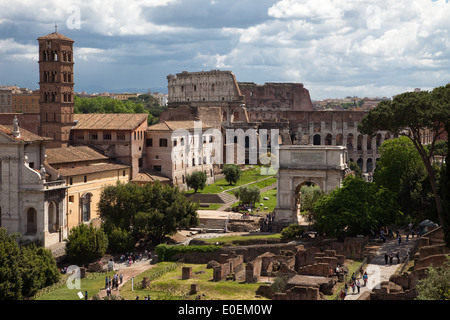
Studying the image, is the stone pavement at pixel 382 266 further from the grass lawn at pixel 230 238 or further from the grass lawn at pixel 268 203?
the grass lawn at pixel 268 203

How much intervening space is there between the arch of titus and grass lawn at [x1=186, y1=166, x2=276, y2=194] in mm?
16516

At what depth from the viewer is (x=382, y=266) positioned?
3794 centimetres

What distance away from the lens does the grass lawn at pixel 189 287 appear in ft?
117

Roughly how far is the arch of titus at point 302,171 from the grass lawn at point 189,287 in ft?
45.6

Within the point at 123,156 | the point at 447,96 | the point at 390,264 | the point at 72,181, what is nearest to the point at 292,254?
the point at 390,264

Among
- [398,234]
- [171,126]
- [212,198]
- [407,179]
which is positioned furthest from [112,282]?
[171,126]

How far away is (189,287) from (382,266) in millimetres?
11362

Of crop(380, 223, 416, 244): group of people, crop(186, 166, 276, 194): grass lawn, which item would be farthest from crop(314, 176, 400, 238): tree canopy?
crop(186, 166, 276, 194): grass lawn

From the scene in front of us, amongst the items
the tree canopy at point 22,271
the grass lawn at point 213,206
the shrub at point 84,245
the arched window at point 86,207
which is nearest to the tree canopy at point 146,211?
the arched window at point 86,207

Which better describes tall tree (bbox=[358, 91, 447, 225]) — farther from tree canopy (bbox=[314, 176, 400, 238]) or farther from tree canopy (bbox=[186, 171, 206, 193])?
tree canopy (bbox=[186, 171, 206, 193])

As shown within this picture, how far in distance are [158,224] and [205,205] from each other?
14.1 m

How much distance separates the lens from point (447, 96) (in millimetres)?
42844

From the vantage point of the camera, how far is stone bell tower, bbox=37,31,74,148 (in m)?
62.8

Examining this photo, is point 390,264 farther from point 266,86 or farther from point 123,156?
point 266,86
